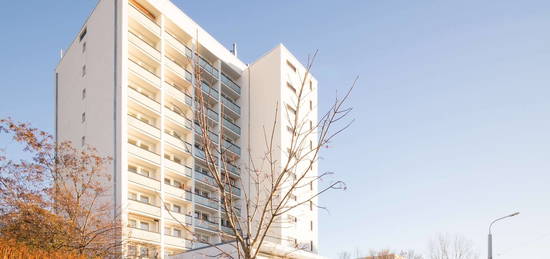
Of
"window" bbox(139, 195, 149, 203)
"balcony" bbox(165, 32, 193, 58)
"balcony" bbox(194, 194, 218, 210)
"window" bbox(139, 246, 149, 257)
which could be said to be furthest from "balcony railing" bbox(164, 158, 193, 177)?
"balcony" bbox(165, 32, 193, 58)

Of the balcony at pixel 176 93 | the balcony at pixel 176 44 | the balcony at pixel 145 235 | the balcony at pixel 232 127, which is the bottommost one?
the balcony at pixel 145 235

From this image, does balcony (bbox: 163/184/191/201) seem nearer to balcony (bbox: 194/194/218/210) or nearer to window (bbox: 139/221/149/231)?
balcony (bbox: 194/194/218/210)

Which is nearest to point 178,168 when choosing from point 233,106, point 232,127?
point 232,127

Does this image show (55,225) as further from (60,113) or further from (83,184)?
(60,113)

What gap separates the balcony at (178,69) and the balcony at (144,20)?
2.49m

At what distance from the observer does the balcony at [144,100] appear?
→ 32744 mm

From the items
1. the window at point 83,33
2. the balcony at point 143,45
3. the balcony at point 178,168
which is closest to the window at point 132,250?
the balcony at point 178,168

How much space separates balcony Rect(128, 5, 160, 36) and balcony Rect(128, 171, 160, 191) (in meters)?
12.0

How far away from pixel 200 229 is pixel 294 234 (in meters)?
8.72

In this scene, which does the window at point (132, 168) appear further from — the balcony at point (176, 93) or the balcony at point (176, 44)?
the balcony at point (176, 44)

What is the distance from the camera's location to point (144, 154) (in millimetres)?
32469

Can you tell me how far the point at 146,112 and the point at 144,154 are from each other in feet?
12.4

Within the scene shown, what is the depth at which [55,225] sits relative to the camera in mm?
20359

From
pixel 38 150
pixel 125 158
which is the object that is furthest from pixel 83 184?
pixel 125 158
